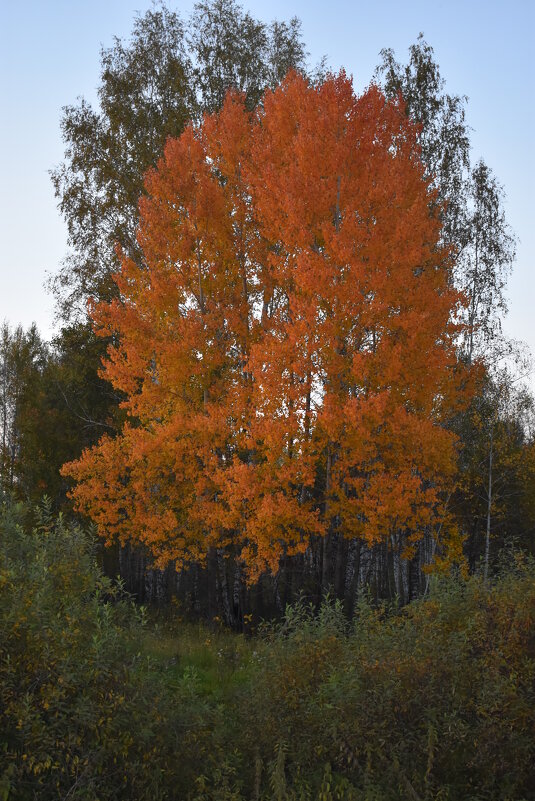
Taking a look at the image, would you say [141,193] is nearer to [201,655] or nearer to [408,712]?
[201,655]

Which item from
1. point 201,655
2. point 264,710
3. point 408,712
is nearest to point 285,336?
point 201,655

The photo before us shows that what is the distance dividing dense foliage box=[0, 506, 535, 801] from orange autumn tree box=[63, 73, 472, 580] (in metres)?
5.41

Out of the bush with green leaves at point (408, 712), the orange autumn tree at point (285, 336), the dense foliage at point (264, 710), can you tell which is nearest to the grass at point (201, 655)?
the dense foliage at point (264, 710)

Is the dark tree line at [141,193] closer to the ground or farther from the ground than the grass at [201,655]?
farther from the ground

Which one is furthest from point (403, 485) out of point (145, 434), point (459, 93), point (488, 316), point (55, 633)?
point (459, 93)

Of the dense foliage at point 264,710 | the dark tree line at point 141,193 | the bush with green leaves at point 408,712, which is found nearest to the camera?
the dense foliage at point 264,710

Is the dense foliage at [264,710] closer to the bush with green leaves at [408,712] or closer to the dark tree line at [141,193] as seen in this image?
the bush with green leaves at [408,712]

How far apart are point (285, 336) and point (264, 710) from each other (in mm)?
8314

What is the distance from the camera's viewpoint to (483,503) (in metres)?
Result: 27.1

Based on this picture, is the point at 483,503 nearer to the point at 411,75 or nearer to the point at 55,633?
the point at 411,75

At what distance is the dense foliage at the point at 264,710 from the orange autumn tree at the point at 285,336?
5413 millimetres

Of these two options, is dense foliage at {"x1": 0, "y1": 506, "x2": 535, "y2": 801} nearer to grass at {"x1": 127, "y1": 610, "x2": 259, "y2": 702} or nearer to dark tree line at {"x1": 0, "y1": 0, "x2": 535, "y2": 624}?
grass at {"x1": 127, "y1": 610, "x2": 259, "y2": 702}

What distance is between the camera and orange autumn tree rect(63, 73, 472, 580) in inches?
532

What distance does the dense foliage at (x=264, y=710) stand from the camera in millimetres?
5672
